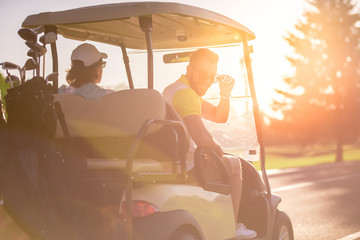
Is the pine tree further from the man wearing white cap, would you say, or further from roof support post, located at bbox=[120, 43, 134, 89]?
the man wearing white cap

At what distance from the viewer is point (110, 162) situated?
4594 millimetres

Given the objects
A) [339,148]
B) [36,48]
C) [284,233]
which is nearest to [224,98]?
[284,233]

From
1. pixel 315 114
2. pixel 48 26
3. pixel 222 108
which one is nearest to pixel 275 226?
pixel 222 108

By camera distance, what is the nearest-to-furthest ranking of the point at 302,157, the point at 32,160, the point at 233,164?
the point at 32,160 → the point at 233,164 → the point at 302,157

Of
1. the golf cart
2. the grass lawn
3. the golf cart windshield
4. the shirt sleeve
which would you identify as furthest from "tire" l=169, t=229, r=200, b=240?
the grass lawn

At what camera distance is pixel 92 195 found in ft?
14.6

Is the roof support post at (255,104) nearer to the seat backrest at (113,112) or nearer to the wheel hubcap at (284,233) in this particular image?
the wheel hubcap at (284,233)

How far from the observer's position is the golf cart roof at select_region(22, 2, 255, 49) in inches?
193

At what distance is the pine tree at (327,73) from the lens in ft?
→ 163

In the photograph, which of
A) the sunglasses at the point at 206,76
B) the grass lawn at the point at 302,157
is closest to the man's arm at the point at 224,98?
the sunglasses at the point at 206,76

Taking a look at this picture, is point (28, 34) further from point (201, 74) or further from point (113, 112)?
point (201, 74)

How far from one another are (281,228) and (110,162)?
2.39 m

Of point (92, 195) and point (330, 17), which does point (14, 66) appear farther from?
point (330, 17)

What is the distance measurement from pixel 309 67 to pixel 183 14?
154ft
